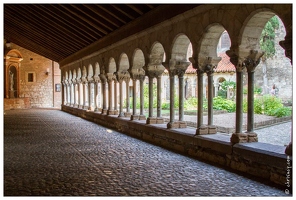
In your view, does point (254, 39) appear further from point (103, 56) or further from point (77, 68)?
point (77, 68)

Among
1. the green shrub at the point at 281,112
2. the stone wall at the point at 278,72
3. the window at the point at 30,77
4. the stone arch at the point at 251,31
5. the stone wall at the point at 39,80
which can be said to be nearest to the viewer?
the stone arch at the point at 251,31

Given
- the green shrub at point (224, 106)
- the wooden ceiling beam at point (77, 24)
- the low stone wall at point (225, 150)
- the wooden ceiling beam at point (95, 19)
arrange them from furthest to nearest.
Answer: the green shrub at point (224, 106)
the wooden ceiling beam at point (77, 24)
the wooden ceiling beam at point (95, 19)
the low stone wall at point (225, 150)

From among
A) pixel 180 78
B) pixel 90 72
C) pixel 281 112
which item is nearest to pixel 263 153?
pixel 180 78

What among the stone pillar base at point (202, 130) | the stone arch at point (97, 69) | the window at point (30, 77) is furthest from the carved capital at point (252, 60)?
the window at point (30, 77)

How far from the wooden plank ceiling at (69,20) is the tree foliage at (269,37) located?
8.86 m

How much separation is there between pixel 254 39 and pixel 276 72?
599 inches

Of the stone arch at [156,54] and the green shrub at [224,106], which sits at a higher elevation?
the stone arch at [156,54]

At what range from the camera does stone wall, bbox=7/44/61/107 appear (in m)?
23.2

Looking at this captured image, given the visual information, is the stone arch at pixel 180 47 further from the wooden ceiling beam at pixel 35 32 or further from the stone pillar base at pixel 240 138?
the wooden ceiling beam at pixel 35 32

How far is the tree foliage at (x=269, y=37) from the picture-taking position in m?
17.2

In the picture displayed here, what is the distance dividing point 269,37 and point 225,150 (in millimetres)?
13530

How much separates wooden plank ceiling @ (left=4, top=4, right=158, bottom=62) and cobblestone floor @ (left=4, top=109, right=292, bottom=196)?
3.31m

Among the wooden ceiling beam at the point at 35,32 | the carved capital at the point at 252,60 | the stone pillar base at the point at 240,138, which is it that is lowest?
the stone pillar base at the point at 240,138

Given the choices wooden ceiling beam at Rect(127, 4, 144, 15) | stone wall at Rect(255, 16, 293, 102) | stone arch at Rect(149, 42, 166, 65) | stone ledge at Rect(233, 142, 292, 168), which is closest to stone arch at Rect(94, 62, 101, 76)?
stone arch at Rect(149, 42, 166, 65)
